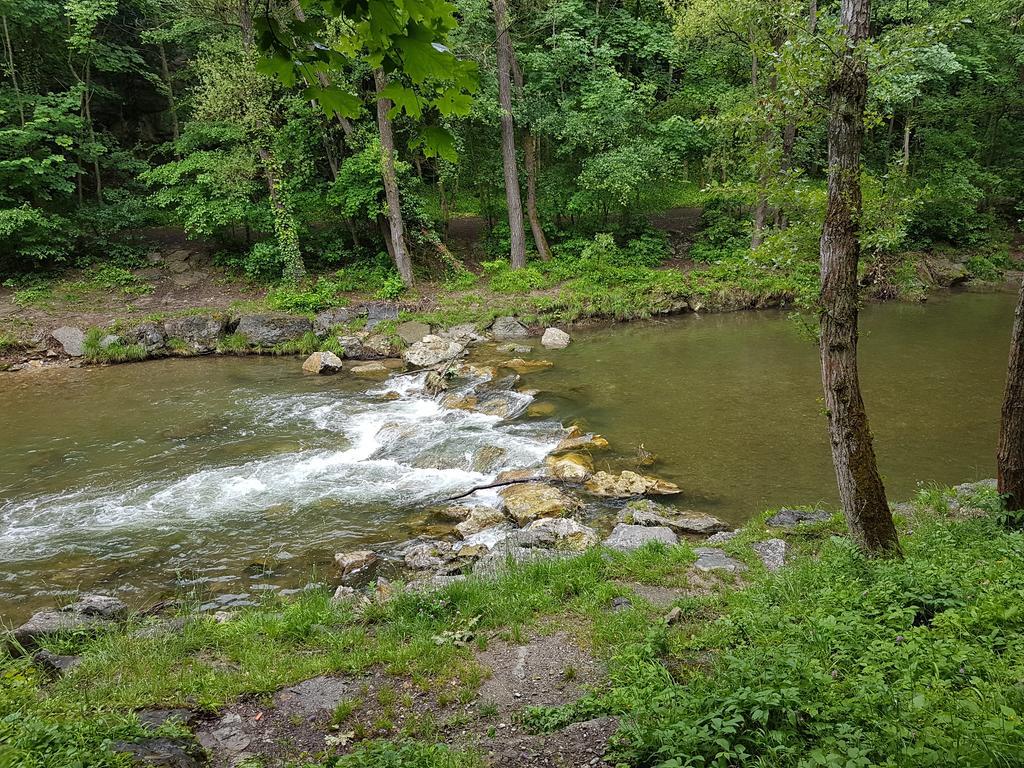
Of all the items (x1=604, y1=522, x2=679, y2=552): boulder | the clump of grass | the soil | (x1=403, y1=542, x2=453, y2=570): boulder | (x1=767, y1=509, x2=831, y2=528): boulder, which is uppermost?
the clump of grass

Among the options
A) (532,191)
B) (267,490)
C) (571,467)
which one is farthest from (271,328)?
(571,467)

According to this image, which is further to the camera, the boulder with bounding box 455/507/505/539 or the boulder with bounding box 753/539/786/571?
the boulder with bounding box 455/507/505/539

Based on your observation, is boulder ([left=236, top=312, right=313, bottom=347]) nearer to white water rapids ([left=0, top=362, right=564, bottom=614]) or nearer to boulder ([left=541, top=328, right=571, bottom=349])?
white water rapids ([left=0, top=362, right=564, bottom=614])

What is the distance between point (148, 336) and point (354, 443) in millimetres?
10153

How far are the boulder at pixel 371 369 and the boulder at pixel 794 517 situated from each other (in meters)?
11.0

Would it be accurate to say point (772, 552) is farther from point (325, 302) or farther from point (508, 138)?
point (508, 138)

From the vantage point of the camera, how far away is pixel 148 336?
1806cm

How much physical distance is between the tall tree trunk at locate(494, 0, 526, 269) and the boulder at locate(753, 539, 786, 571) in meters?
17.0

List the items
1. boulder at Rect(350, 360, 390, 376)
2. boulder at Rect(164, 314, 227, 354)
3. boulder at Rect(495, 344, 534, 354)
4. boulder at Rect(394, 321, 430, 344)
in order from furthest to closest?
boulder at Rect(164, 314, 227, 354), boulder at Rect(394, 321, 430, 344), boulder at Rect(495, 344, 534, 354), boulder at Rect(350, 360, 390, 376)

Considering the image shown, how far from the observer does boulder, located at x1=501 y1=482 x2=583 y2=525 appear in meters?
8.86

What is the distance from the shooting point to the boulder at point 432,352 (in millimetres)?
16703

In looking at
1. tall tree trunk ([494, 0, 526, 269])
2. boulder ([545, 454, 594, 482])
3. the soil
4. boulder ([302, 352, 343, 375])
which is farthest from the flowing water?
tall tree trunk ([494, 0, 526, 269])

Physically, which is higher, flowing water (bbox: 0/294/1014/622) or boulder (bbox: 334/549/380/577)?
flowing water (bbox: 0/294/1014/622)

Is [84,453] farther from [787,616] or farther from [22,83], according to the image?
[22,83]
